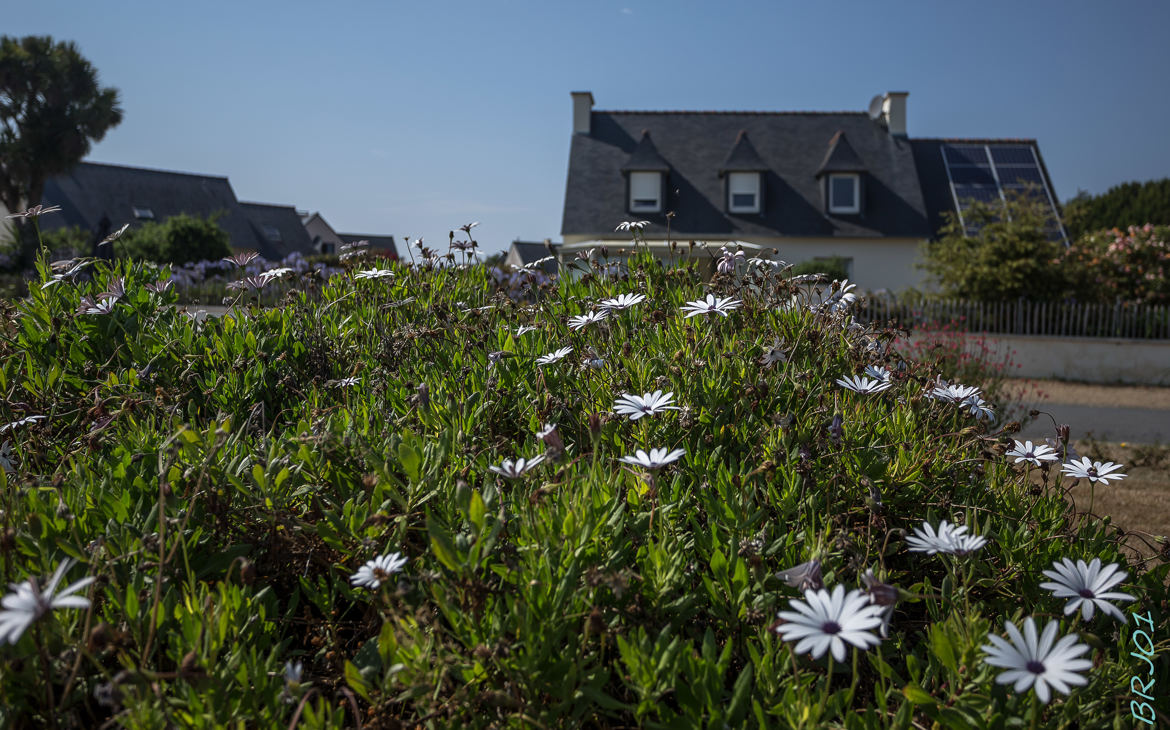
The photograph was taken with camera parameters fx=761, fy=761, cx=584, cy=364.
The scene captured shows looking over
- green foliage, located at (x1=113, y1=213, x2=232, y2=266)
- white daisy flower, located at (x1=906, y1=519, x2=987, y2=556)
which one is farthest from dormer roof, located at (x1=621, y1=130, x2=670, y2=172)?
white daisy flower, located at (x1=906, y1=519, x2=987, y2=556)

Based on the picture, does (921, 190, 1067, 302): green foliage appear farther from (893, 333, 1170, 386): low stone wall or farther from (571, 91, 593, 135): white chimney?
(571, 91, 593, 135): white chimney

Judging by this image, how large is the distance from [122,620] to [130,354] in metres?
2.12

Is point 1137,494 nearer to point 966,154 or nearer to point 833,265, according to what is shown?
point 833,265

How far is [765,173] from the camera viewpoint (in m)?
28.3

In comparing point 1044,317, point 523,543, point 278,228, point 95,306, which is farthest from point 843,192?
point 278,228

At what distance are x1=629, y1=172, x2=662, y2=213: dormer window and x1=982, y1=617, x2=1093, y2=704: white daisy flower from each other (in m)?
27.2

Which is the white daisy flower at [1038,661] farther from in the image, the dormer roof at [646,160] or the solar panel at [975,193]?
the solar panel at [975,193]

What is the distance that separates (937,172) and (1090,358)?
15692 mm

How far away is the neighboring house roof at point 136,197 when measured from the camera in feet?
133

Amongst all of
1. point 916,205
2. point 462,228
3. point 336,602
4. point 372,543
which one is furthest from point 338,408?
point 916,205

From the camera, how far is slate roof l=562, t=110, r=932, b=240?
27391 mm

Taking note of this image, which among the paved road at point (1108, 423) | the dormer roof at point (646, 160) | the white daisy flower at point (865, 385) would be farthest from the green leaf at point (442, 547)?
the dormer roof at point (646, 160)

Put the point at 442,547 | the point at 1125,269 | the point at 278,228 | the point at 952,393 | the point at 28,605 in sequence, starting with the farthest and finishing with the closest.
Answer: the point at 278,228 → the point at 1125,269 → the point at 952,393 → the point at 442,547 → the point at 28,605

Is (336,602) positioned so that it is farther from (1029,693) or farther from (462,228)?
(462,228)
